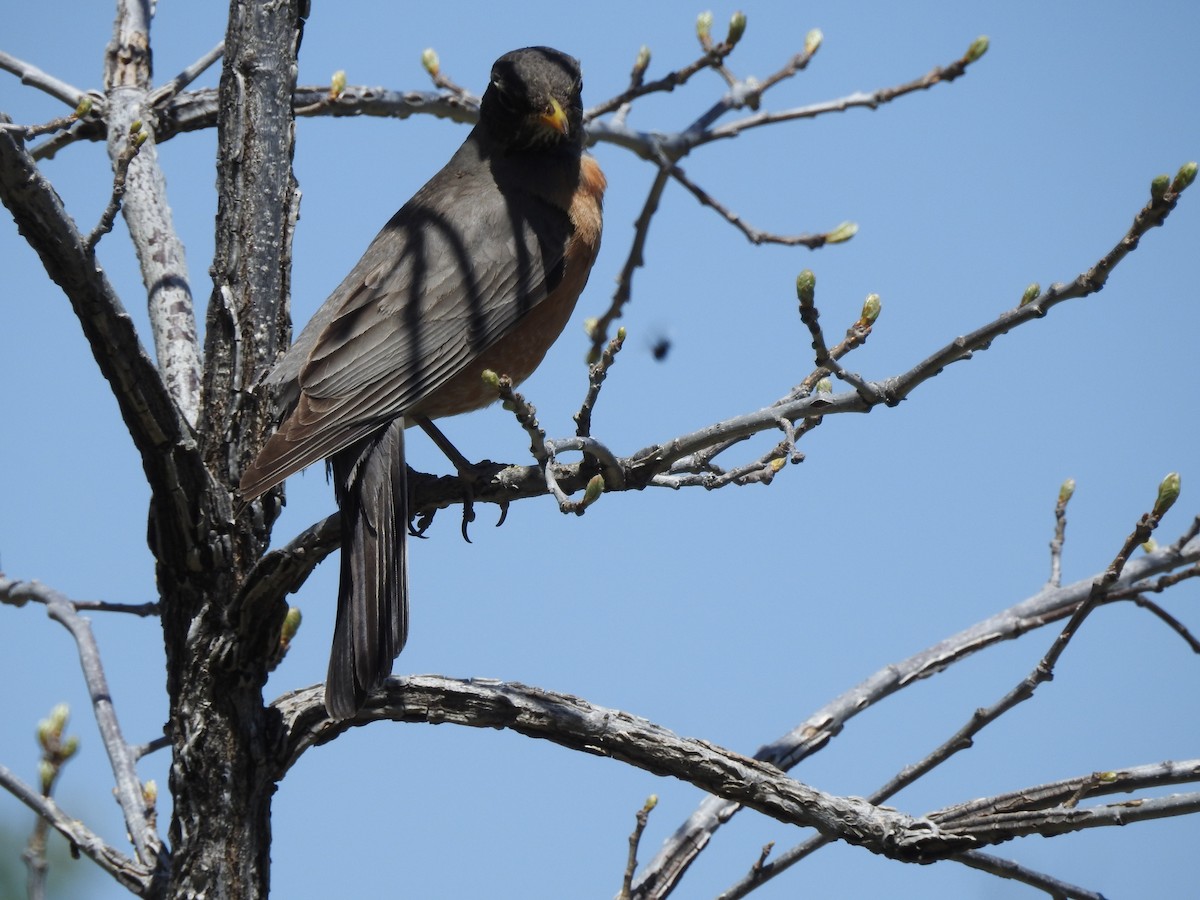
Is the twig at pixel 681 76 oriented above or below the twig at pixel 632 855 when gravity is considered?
above

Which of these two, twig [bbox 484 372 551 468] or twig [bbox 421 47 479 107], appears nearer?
twig [bbox 484 372 551 468]

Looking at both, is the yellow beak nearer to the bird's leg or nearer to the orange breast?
the orange breast

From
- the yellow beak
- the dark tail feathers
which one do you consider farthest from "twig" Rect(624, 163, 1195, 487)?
the yellow beak

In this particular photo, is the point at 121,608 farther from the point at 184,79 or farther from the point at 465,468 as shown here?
the point at 184,79

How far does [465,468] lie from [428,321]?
59 centimetres

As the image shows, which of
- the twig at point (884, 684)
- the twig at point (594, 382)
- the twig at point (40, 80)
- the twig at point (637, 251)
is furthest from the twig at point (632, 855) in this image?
the twig at point (40, 80)

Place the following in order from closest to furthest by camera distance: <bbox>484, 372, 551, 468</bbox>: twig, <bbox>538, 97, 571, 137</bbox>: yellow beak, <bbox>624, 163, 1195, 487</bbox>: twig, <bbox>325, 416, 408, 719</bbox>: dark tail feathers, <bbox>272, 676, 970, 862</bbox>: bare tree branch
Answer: <bbox>624, 163, 1195, 487</bbox>: twig
<bbox>484, 372, 551, 468</bbox>: twig
<bbox>272, 676, 970, 862</bbox>: bare tree branch
<bbox>325, 416, 408, 719</bbox>: dark tail feathers
<bbox>538, 97, 571, 137</bbox>: yellow beak

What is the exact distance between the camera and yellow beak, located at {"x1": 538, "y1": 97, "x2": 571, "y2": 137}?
4969 millimetres

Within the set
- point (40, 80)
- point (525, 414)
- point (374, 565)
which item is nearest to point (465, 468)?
point (374, 565)

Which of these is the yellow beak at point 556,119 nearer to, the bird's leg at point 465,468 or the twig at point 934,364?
the bird's leg at point 465,468

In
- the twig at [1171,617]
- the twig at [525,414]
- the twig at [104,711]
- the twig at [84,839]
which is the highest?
the twig at [1171,617]

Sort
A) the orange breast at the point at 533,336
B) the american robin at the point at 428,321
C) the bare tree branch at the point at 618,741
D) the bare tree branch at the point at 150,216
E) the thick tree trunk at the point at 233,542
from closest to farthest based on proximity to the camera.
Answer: the bare tree branch at the point at 618,741, the thick tree trunk at the point at 233,542, the american robin at the point at 428,321, the bare tree branch at the point at 150,216, the orange breast at the point at 533,336

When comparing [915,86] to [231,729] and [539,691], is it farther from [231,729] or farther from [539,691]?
[231,729]

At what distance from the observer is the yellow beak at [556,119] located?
497cm
